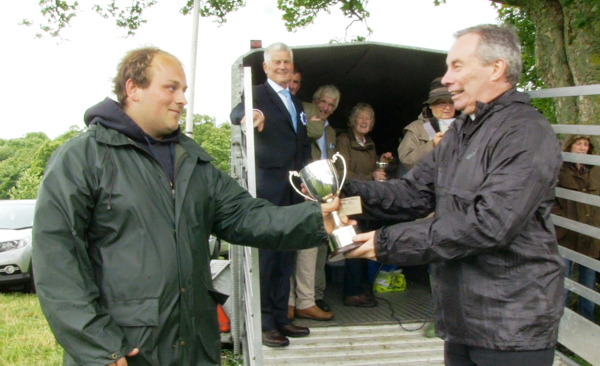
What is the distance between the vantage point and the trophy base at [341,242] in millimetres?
2359

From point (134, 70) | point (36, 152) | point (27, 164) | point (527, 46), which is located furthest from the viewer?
point (27, 164)

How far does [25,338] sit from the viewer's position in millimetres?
5875

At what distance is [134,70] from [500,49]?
1.63m

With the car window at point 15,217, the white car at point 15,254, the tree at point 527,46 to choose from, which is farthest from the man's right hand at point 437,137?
the tree at point 527,46

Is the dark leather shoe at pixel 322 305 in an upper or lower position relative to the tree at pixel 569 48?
lower

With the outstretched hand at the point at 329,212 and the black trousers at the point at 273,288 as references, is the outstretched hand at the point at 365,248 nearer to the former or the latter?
the outstretched hand at the point at 329,212

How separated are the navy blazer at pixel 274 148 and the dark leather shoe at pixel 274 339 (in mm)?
938

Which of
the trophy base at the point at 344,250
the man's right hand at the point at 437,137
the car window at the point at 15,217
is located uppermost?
the man's right hand at the point at 437,137

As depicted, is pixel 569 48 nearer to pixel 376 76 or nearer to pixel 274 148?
pixel 376 76

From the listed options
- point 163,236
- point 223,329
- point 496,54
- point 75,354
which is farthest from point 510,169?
point 223,329

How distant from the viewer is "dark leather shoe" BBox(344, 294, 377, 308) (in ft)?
15.3

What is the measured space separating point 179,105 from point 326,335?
225 cm

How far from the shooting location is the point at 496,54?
7.27ft

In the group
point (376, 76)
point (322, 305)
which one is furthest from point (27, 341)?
point (376, 76)
